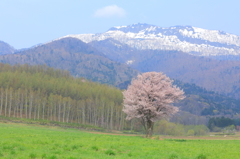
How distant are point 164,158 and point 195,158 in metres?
2.28

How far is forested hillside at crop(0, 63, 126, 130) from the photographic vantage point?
433 ft

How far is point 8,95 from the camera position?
134250 mm

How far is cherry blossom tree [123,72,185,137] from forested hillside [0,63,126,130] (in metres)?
79.6

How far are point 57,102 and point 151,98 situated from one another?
9161 cm

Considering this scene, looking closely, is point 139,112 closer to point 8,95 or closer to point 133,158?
point 133,158

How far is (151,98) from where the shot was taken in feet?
167

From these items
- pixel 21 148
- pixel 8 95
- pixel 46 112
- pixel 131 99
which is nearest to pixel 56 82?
pixel 46 112

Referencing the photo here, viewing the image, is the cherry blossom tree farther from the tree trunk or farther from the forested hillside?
the forested hillside

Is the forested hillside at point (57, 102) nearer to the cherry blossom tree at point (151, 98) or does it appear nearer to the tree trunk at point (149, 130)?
the tree trunk at point (149, 130)

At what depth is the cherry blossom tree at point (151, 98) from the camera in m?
50.1

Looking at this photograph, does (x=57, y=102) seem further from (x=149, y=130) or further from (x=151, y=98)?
(x=151, y=98)

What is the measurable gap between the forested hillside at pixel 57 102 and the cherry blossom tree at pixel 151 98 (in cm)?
7961

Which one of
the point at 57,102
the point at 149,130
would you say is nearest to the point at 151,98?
the point at 149,130

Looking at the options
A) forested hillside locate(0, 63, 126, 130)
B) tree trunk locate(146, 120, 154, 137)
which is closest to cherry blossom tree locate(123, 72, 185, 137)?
tree trunk locate(146, 120, 154, 137)
